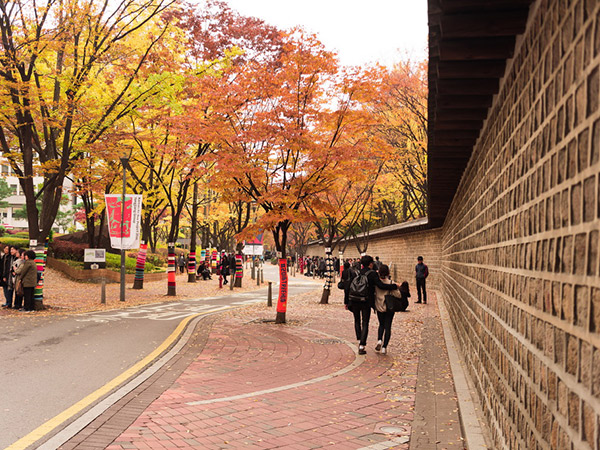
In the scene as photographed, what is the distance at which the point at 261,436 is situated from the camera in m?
5.27

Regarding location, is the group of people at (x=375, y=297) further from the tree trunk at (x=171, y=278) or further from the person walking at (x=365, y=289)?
the tree trunk at (x=171, y=278)

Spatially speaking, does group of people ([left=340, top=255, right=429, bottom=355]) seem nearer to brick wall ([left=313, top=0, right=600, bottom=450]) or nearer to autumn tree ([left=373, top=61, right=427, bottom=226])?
brick wall ([left=313, top=0, right=600, bottom=450])

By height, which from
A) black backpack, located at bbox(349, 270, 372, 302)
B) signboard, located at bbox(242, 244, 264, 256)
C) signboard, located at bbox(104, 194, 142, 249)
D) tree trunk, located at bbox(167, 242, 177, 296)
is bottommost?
tree trunk, located at bbox(167, 242, 177, 296)

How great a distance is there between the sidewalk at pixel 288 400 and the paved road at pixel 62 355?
694mm

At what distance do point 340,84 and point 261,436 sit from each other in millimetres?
10854

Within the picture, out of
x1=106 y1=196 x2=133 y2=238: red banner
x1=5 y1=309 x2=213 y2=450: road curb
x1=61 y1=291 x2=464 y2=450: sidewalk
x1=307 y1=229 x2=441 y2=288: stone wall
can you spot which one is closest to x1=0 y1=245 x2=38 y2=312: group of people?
x1=106 y1=196 x2=133 y2=238: red banner

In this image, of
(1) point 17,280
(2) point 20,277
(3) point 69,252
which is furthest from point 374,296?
(3) point 69,252

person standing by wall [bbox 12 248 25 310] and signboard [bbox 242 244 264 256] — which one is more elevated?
signboard [bbox 242 244 264 256]

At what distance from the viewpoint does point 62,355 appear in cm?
904

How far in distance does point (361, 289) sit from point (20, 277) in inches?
379

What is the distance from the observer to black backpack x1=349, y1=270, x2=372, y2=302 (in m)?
10.0

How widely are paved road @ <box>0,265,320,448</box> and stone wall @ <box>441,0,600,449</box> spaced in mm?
4307

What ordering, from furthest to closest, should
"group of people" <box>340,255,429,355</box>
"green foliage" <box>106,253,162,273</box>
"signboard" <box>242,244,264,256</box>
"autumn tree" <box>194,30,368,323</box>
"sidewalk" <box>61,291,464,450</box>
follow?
"signboard" <box>242,244,264,256</box>, "green foliage" <box>106,253,162,273</box>, "autumn tree" <box>194,30,368,323</box>, "group of people" <box>340,255,429,355</box>, "sidewalk" <box>61,291,464,450</box>

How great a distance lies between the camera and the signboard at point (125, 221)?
20.0 meters
